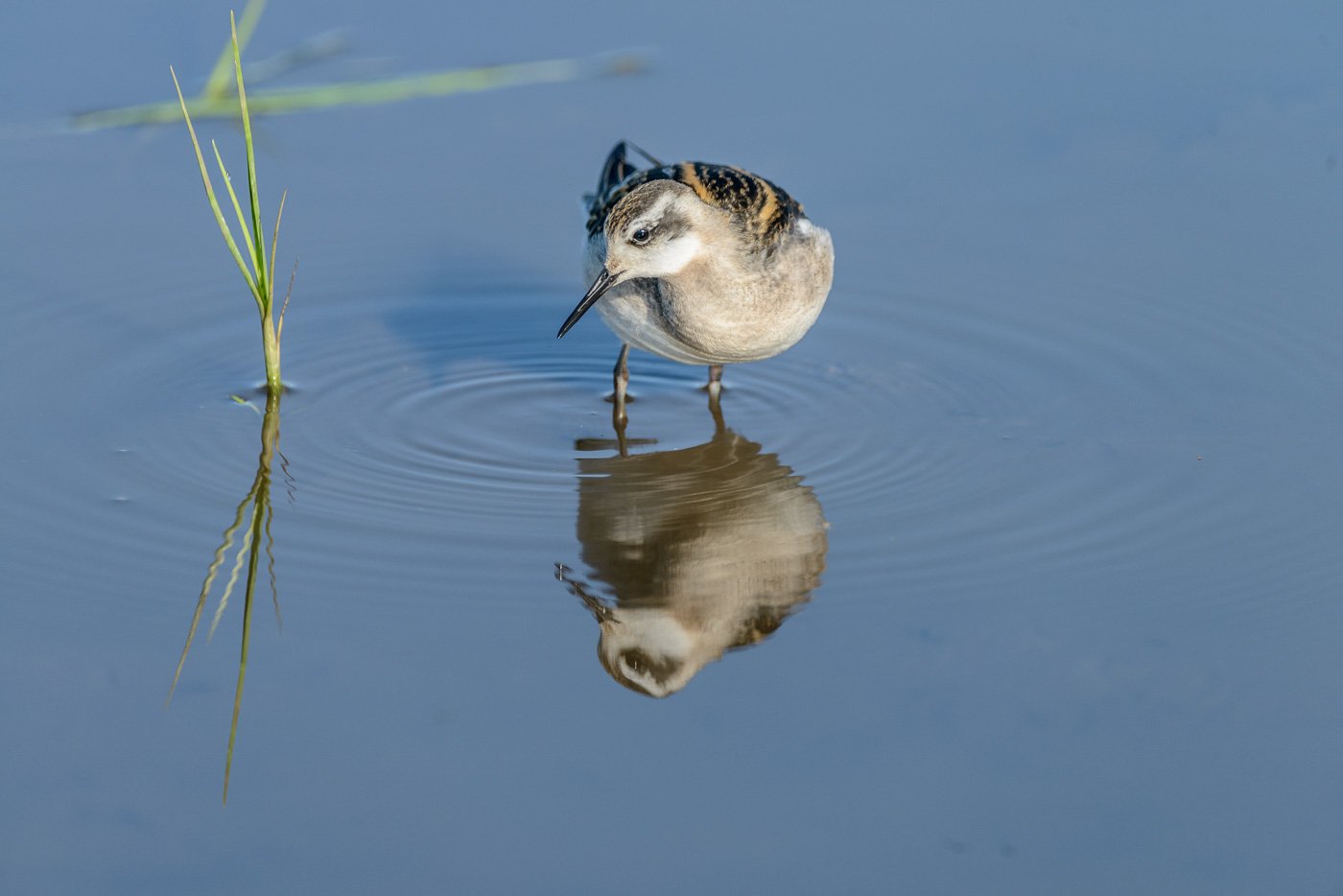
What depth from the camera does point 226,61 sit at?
9.72m

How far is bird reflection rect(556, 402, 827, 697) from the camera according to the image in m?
5.47

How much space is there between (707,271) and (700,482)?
888 mm

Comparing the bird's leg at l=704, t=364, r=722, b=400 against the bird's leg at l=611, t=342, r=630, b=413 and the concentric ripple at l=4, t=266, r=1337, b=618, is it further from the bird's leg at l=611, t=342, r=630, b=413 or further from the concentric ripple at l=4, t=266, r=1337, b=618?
the bird's leg at l=611, t=342, r=630, b=413

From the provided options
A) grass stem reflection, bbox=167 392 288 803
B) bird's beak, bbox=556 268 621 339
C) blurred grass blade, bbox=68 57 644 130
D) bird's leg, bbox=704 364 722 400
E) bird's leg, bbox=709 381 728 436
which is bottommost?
grass stem reflection, bbox=167 392 288 803

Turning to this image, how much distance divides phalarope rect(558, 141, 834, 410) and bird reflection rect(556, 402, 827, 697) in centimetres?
44

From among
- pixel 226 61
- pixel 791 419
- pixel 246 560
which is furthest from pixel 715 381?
pixel 226 61

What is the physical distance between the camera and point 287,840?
4.44 m

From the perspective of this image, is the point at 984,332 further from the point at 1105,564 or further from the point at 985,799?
the point at 985,799

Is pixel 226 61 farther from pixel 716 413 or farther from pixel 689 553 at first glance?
pixel 689 553

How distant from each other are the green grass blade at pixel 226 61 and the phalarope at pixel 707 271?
131 inches

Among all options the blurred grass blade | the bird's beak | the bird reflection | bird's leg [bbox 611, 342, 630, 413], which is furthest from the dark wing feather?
the blurred grass blade

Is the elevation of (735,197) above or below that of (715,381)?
above

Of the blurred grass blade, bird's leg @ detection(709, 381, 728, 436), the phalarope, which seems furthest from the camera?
the blurred grass blade

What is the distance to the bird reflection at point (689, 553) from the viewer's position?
5.47 m
